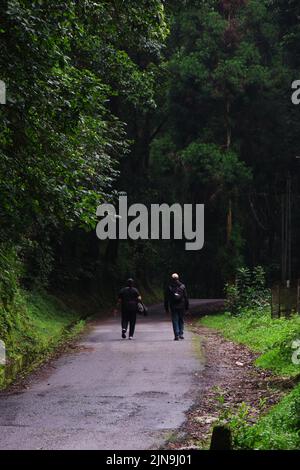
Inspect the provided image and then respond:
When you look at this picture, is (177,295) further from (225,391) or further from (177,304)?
(225,391)

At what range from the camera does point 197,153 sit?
31844 millimetres

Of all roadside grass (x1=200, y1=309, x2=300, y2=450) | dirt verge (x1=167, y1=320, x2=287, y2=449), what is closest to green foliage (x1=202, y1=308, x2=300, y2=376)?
roadside grass (x1=200, y1=309, x2=300, y2=450)

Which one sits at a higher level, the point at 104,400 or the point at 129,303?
the point at 129,303

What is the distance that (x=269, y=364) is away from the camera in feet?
48.1

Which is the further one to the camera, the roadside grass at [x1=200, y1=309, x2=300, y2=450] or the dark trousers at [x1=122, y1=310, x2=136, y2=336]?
the dark trousers at [x1=122, y1=310, x2=136, y2=336]

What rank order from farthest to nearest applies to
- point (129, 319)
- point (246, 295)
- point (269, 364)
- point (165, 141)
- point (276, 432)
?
point (165, 141)
point (246, 295)
point (129, 319)
point (269, 364)
point (276, 432)

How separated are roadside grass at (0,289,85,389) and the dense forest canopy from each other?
1388 millimetres

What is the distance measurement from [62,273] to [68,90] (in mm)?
22478

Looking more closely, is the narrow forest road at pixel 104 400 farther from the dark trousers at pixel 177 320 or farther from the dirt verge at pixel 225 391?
the dark trousers at pixel 177 320

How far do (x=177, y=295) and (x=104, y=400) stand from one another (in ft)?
30.9

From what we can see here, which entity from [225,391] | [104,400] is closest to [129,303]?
[225,391]

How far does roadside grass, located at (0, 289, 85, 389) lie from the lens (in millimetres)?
14648

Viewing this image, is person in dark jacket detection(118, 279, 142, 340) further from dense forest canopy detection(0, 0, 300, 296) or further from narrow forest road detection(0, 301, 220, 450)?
narrow forest road detection(0, 301, 220, 450)

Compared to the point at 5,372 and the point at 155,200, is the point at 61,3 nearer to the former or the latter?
the point at 5,372
